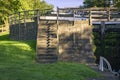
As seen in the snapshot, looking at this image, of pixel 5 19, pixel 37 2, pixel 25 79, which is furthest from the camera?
pixel 37 2

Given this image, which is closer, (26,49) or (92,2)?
(26,49)

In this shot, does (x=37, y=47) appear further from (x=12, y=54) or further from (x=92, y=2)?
(x=92, y=2)

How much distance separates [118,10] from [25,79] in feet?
65.5

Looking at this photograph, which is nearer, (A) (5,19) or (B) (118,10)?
(B) (118,10)

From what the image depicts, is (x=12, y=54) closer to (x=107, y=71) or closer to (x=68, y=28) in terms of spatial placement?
(x=68, y=28)

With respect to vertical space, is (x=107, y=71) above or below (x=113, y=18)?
below

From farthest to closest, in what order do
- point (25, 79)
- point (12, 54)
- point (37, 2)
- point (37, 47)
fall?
point (37, 2)
point (37, 47)
point (12, 54)
point (25, 79)

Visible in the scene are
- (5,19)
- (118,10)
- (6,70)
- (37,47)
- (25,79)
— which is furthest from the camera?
(5,19)

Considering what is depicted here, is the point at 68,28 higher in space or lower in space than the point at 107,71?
higher

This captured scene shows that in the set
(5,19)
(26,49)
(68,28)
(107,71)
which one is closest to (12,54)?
(26,49)

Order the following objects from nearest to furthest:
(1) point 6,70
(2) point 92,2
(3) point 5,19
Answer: (1) point 6,70 → (3) point 5,19 → (2) point 92,2

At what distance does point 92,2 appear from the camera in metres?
68.2

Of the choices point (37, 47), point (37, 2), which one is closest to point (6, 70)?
point (37, 47)

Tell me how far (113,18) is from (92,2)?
1372 inches
